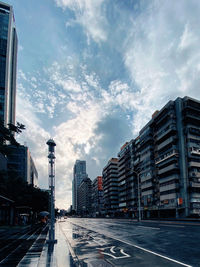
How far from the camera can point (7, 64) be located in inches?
4803

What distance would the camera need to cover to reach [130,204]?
113 metres

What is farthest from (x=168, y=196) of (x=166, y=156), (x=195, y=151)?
(x=195, y=151)

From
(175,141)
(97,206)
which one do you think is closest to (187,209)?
(175,141)

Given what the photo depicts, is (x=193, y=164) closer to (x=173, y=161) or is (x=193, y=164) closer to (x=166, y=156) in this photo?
(x=173, y=161)

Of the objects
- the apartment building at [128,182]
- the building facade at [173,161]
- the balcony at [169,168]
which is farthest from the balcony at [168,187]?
the apartment building at [128,182]

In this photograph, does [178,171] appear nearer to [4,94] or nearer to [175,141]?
[175,141]

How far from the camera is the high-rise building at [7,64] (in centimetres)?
11588

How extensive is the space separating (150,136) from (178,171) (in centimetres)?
2162

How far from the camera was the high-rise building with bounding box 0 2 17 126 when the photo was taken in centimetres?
11588

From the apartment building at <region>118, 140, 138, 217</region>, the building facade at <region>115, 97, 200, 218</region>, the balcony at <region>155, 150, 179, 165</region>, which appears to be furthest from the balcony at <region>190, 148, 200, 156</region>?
the apartment building at <region>118, 140, 138, 217</region>

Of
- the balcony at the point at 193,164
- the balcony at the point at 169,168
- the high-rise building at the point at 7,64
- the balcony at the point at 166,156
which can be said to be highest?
the high-rise building at the point at 7,64

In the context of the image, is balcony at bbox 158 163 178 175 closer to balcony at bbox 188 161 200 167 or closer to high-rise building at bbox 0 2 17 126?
balcony at bbox 188 161 200 167

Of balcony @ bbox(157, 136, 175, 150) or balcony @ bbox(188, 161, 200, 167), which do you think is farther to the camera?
balcony @ bbox(157, 136, 175, 150)

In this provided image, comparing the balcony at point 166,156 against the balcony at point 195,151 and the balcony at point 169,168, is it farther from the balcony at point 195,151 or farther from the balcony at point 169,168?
the balcony at point 195,151
